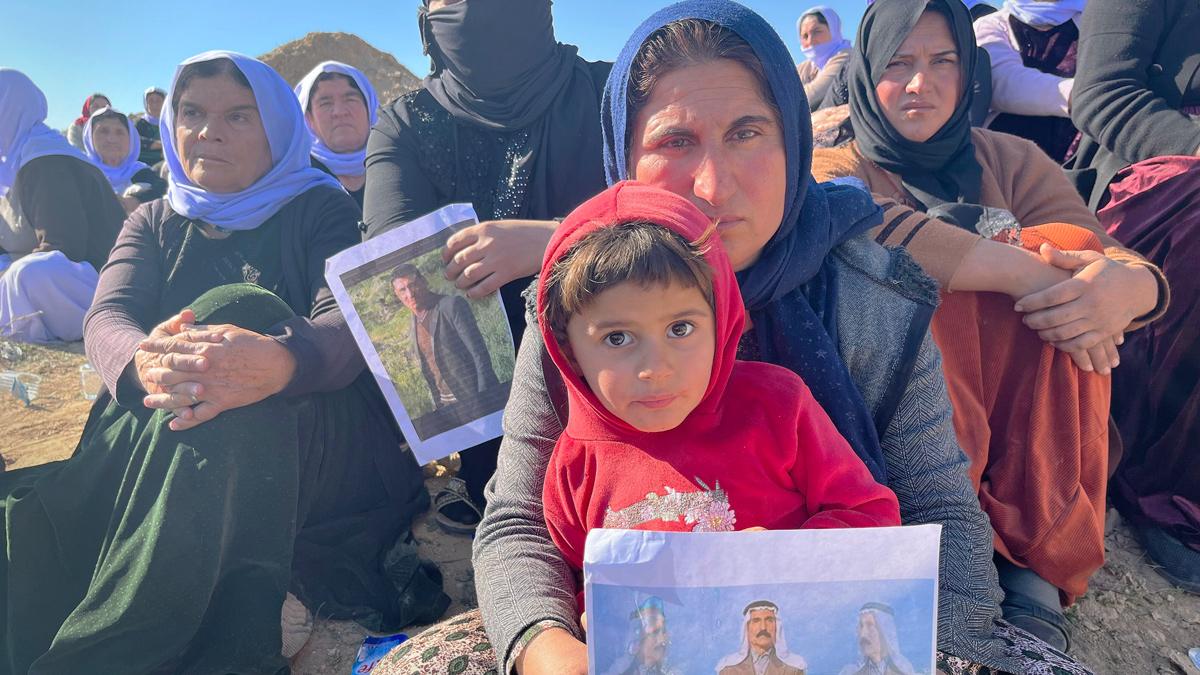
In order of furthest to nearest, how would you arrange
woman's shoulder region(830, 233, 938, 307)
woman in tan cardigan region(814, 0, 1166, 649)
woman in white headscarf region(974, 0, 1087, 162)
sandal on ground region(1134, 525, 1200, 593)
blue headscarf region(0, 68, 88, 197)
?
blue headscarf region(0, 68, 88, 197) → woman in white headscarf region(974, 0, 1087, 162) → sandal on ground region(1134, 525, 1200, 593) → woman in tan cardigan region(814, 0, 1166, 649) → woman's shoulder region(830, 233, 938, 307)

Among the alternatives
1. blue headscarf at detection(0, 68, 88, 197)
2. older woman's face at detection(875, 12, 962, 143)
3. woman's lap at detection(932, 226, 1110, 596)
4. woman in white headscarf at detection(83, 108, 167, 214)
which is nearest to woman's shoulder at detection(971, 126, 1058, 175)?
older woman's face at detection(875, 12, 962, 143)

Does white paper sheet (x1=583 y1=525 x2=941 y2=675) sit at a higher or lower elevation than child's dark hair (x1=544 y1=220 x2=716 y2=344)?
lower

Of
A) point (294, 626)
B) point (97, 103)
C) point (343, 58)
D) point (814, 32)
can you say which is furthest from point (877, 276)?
point (343, 58)

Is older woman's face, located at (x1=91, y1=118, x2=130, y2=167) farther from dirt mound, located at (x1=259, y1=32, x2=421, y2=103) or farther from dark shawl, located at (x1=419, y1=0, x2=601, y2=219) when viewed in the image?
dirt mound, located at (x1=259, y1=32, x2=421, y2=103)

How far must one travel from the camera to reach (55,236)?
6.35m

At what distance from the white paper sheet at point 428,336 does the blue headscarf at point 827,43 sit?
749cm

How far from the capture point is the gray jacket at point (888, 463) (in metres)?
1.52

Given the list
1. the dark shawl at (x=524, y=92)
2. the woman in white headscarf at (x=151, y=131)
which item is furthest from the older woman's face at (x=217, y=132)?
the woman in white headscarf at (x=151, y=131)

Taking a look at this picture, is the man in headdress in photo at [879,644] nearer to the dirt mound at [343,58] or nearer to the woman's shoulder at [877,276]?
the woman's shoulder at [877,276]

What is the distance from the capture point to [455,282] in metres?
2.29

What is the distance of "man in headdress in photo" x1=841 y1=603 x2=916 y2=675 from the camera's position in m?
1.15

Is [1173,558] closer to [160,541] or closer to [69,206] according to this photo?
[160,541]

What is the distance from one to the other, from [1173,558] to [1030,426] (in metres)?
0.96

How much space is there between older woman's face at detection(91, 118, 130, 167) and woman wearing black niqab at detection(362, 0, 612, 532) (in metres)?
9.07
